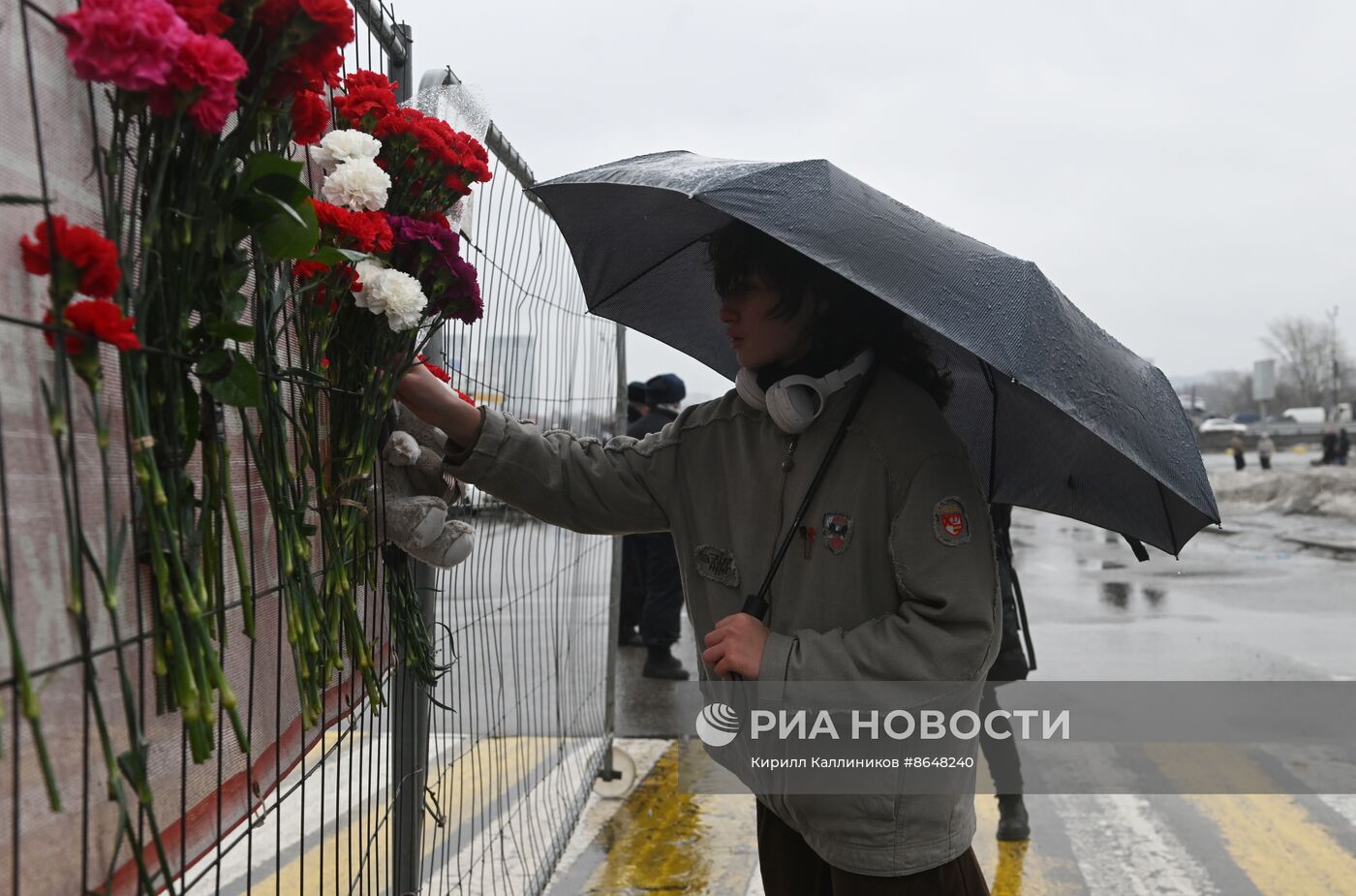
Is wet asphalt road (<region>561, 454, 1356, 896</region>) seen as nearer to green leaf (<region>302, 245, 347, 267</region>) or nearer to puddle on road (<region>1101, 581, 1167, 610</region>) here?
puddle on road (<region>1101, 581, 1167, 610</region>)

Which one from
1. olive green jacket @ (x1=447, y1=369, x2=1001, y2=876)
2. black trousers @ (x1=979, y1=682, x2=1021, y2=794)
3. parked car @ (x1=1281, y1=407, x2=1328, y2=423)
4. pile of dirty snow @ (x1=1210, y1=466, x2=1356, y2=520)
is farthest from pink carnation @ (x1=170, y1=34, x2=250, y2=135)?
parked car @ (x1=1281, y1=407, x2=1328, y2=423)

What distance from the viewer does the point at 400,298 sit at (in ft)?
5.82

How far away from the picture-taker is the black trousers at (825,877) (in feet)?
7.17

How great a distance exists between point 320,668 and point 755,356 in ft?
3.39

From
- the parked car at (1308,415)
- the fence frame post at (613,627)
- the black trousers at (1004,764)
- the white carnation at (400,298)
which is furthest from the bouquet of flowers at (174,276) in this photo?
the parked car at (1308,415)

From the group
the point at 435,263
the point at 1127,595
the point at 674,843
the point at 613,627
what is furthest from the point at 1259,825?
the point at 1127,595

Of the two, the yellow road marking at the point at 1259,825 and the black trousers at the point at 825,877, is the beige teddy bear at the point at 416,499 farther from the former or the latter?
the yellow road marking at the point at 1259,825

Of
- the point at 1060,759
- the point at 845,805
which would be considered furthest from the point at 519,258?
the point at 1060,759

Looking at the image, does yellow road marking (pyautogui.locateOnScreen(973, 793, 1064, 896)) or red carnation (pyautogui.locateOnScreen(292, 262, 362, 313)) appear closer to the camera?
red carnation (pyautogui.locateOnScreen(292, 262, 362, 313))

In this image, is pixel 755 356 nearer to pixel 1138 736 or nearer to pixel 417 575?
pixel 417 575

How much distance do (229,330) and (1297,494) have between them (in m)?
25.6

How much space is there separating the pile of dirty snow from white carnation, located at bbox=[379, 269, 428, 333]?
22052mm

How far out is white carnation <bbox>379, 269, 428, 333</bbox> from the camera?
1.76m

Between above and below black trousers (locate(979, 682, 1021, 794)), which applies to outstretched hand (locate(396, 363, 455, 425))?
above
